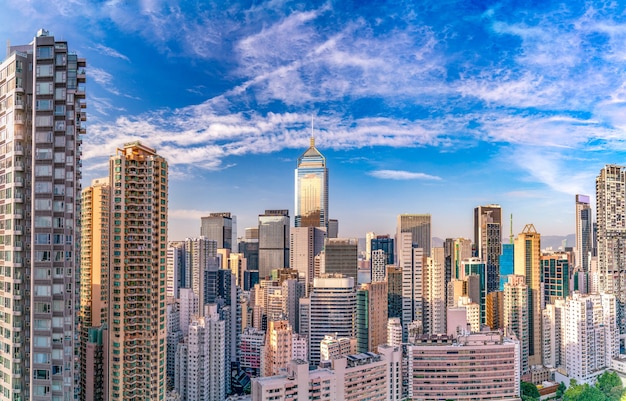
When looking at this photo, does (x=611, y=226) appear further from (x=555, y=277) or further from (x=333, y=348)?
(x=333, y=348)

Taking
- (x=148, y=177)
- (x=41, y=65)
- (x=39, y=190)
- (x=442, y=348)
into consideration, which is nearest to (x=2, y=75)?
(x=41, y=65)

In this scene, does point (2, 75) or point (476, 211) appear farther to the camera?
point (476, 211)

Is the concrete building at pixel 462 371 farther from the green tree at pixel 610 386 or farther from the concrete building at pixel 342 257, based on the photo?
the concrete building at pixel 342 257

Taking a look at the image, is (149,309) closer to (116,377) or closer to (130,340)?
(130,340)

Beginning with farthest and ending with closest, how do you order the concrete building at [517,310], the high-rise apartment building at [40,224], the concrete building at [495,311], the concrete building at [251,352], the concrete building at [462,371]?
the concrete building at [495,311]
the concrete building at [517,310]
the concrete building at [251,352]
the concrete building at [462,371]
the high-rise apartment building at [40,224]

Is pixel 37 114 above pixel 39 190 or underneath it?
above

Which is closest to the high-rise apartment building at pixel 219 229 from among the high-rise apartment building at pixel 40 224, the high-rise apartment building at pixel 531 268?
A: the high-rise apartment building at pixel 531 268

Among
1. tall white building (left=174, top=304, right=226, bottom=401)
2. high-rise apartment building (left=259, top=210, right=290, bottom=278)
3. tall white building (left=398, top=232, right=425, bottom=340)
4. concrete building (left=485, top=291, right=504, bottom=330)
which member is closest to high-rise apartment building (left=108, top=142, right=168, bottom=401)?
tall white building (left=174, top=304, right=226, bottom=401)
